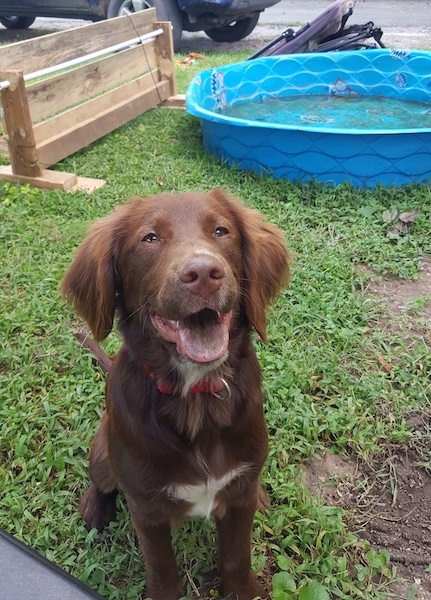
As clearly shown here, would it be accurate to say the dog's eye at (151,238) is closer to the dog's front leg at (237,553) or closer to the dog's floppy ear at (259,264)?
the dog's floppy ear at (259,264)

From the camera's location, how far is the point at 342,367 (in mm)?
3039

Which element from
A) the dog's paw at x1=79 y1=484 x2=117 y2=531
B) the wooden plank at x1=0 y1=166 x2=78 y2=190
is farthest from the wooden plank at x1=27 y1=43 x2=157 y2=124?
the dog's paw at x1=79 y1=484 x2=117 y2=531

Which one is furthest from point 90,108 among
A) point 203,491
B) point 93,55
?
point 203,491

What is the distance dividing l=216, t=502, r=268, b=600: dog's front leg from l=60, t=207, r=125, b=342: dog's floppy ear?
799 millimetres

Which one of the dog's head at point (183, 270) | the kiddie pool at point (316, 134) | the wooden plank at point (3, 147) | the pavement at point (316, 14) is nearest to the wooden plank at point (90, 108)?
the wooden plank at point (3, 147)

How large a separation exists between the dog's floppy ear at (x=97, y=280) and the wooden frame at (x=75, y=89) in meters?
3.08

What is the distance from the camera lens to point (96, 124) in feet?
19.2

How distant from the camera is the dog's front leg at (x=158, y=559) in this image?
1933mm

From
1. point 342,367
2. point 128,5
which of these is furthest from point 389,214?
point 128,5

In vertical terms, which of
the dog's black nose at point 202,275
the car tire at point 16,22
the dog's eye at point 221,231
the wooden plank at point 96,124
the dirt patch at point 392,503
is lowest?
the dirt patch at point 392,503

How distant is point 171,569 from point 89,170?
4.14m

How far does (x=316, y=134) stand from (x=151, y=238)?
10.9ft

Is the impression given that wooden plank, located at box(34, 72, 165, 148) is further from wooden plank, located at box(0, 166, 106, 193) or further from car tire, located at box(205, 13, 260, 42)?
car tire, located at box(205, 13, 260, 42)

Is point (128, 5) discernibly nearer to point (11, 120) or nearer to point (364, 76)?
point (364, 76)
